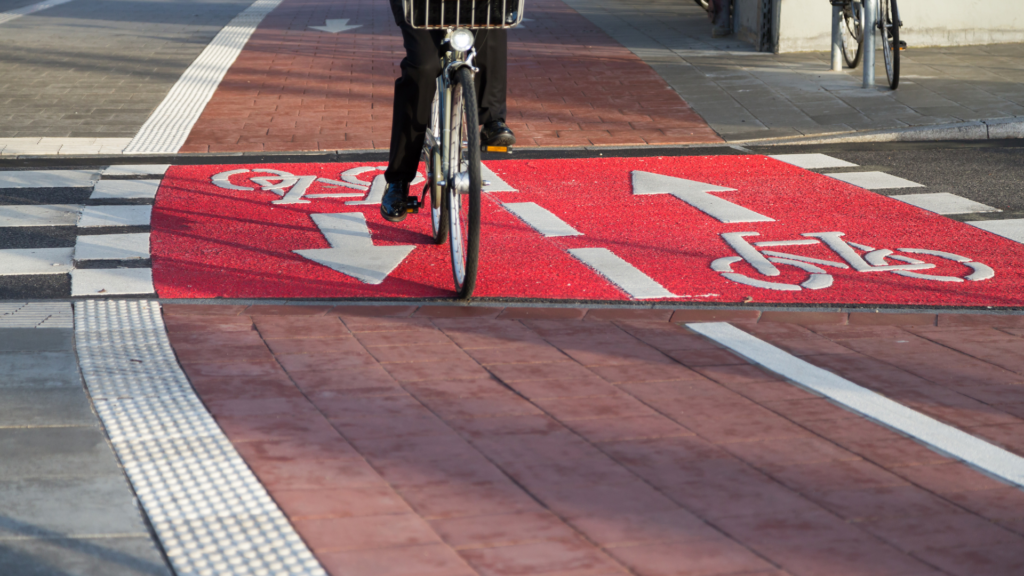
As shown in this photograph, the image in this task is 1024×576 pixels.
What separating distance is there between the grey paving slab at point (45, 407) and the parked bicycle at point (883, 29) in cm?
784

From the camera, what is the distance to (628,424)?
10.6ft

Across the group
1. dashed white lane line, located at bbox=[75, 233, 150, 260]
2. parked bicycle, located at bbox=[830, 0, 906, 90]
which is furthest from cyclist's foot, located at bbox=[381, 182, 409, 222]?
parked bicycle, located at bbox=[830, 0, 906, 90]

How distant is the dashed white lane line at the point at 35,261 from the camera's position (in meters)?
5.03

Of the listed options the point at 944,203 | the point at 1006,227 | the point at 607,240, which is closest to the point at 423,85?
the point at 607,240

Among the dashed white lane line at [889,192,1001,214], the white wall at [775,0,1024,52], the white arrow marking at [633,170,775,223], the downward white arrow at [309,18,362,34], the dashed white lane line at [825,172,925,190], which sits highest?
the white wall at [775,0,1024,52]

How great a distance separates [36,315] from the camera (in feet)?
14.0

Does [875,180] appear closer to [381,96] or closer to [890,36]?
[890,36]

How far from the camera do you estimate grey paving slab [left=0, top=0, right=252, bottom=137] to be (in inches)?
361

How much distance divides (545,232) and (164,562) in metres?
3.55

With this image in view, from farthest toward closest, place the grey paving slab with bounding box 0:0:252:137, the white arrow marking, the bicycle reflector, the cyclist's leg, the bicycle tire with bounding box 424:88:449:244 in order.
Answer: the grey paving slab with bounding box 0:0:252:137 < the white arrow marking < the bicycle tire with bounding box 424:88:449:244 < the cyclist's leg < the bicycle reflector

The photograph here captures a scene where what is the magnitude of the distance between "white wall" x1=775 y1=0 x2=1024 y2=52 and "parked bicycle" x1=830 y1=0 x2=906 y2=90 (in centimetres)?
77

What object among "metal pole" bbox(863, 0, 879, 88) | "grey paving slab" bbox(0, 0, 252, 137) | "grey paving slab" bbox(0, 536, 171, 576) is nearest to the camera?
"grey paving slab" bbox(0, 536, 171, 576)

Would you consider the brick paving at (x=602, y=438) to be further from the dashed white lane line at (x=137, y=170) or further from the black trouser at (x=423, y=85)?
the dashed white lane line at (x=137, y=170)

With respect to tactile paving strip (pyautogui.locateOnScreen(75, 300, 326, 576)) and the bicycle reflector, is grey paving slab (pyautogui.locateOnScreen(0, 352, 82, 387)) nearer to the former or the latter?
tactile paving strip (pyautogui.locateOnScreen(75, 300, 326, 576))
